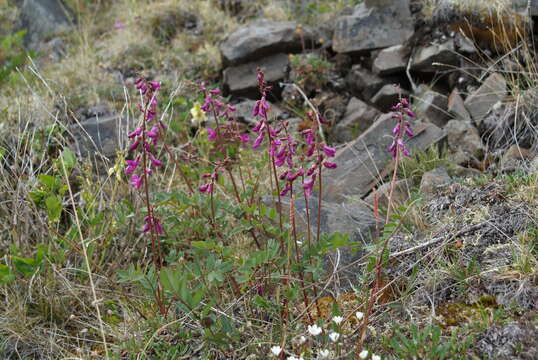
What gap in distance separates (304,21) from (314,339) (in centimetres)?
481

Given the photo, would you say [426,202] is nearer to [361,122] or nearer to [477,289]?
[477,289]

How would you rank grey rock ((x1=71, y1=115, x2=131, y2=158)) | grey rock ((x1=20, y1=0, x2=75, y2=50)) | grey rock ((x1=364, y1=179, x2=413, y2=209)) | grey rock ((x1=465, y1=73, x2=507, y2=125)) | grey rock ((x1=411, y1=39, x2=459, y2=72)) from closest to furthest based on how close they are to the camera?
1. grey rock ((x1=364, y1=179, x2=413, y2=209))
2. grey rock ((x1=465, y1=73, x2=507, y2=125))
3. grey rock ((x1=71, y1=115, x2=131, y2=158))
4. grey rock ((x1=411, y1=39, x2=459, y2=72))
5. grey rock ((x1=20, y1=0, x2=75, y2=50))

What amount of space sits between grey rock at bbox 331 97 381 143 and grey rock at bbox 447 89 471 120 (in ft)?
2.04

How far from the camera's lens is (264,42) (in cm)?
566

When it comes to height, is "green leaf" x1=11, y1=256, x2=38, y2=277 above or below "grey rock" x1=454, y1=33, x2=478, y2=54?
above

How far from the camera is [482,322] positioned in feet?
7.00

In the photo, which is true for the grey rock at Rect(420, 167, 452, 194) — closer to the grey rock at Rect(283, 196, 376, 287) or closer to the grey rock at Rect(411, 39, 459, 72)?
the grey rock at Rect(283, 196, 376, 287)

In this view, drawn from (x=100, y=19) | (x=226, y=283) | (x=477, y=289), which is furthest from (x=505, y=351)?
(x=100, y=19)

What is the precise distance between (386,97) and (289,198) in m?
1.94

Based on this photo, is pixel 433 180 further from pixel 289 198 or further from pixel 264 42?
pixel 264 42

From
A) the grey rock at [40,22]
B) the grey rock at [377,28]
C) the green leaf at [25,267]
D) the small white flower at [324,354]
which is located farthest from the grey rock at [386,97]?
the grey rock at [40,22]

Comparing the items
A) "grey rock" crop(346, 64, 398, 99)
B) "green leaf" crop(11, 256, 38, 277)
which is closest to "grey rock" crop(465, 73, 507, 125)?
"grey rock" crop(346, 64, 398, 99)

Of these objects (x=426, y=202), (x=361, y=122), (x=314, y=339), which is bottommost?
(x=361, y=122)

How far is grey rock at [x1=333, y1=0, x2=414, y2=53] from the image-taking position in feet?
17.2
